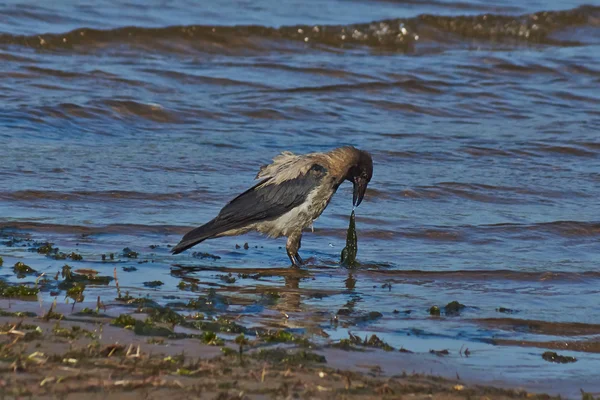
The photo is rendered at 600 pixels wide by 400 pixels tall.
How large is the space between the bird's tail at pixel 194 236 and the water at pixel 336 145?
0.13 metres

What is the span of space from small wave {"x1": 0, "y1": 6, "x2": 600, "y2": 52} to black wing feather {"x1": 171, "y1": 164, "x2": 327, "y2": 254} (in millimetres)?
9670

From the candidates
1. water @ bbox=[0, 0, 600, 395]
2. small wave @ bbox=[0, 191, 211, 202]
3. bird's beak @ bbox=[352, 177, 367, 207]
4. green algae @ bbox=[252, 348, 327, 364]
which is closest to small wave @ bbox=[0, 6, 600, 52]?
water @ bbox=[0, 0, 600, 395]

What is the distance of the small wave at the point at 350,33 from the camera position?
1747cm

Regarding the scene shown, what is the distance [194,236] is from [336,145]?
16.3ft

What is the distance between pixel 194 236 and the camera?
758cm

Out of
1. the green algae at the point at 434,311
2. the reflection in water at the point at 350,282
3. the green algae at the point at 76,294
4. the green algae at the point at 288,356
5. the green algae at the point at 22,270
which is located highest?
the green algae at the point at 288,356

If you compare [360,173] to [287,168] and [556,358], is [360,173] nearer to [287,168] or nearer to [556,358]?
[287,168]

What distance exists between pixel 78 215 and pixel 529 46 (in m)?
14.0

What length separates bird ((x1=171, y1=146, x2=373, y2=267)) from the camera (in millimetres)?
7977

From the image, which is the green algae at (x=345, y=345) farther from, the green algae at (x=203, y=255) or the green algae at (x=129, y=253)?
the green algae at (x=203, y=255)

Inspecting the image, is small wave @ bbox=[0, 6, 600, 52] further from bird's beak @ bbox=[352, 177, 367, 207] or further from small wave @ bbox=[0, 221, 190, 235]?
bird's beak @ bbox=[352, 177, 367, 207]

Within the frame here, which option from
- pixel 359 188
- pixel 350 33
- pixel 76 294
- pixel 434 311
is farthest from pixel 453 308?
pixel 350 33

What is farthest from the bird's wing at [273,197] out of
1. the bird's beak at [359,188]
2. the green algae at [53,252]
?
the green algae at [53,252]

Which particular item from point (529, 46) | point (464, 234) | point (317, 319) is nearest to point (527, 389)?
point (317, 319)
